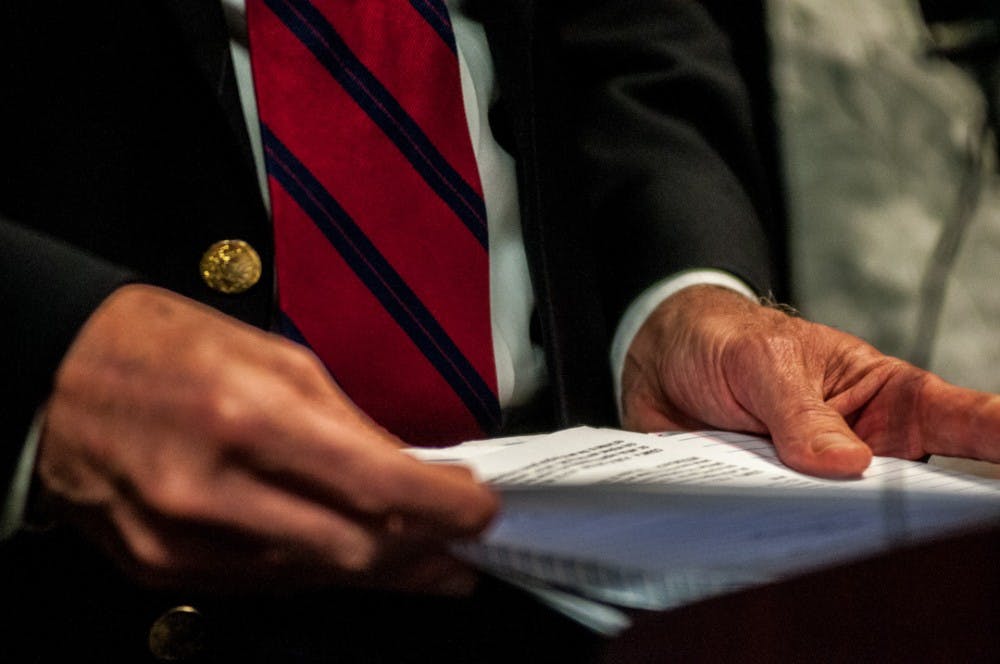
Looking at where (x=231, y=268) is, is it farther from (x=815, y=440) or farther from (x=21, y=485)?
(x=815, y=440)

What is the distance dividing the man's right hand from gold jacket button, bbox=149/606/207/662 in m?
0.12

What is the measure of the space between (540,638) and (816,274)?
56cm

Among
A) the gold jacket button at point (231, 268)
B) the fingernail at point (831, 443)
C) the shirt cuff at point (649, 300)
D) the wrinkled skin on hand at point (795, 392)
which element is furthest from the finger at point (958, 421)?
the gold jacket button at point (231, 268)

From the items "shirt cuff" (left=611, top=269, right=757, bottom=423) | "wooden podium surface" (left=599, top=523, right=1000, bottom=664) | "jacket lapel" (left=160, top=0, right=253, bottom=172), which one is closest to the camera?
"wooden podium surface" (left=599, top=523, right=1000, bottom=664)

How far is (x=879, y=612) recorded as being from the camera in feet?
0.89

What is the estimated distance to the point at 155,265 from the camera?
580 mm

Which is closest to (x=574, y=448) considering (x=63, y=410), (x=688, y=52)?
(x=63, y=410)

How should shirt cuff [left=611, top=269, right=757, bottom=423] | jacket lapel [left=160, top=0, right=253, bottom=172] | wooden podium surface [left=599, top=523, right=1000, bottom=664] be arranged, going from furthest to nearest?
shirt cuff [left=611, top=269, right=757, bottom=423] → jacket lapel [left=160, top=0, right=253, bottom=172] → wooden podium surface [left=599, top=523, right=1000, bottom=664]

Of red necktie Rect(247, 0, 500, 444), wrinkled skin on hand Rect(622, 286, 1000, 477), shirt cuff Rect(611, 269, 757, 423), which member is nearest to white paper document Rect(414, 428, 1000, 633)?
wrinkled skin on hand Rect(622, 286, 1000, 477)

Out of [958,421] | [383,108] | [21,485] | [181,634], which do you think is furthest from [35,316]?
[958,421]

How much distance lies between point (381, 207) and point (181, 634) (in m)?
0.29

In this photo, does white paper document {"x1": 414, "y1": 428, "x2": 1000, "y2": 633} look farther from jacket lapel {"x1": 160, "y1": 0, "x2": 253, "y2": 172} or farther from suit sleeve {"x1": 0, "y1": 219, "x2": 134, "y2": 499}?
jacket lapel {"x1": 160, "y1": 0, "x2": 253, "y2": 172}

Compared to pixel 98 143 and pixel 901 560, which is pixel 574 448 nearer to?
pixel 901 560

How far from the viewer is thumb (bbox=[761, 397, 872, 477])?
466 millimetres
